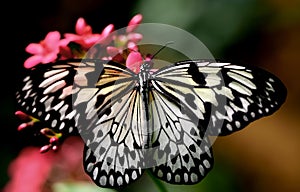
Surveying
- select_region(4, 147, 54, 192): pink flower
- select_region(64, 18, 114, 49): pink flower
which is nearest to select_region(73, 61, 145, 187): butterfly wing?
select_region(64, 18, 114, 49): pink flower

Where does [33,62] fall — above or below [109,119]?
above

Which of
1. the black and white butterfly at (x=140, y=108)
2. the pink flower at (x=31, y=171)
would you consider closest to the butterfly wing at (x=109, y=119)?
the black and white butterfly at (x=140, y=108)

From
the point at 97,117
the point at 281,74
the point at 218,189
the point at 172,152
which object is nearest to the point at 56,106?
the point at 97,117

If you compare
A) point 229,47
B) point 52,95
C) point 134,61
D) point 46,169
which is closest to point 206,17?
point 229,47

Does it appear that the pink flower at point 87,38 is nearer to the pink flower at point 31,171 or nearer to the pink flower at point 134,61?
the pink flower at point 134,61

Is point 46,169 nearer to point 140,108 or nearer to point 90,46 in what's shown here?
point 90,46

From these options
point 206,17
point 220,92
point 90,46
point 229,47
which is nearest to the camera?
point 220,92
